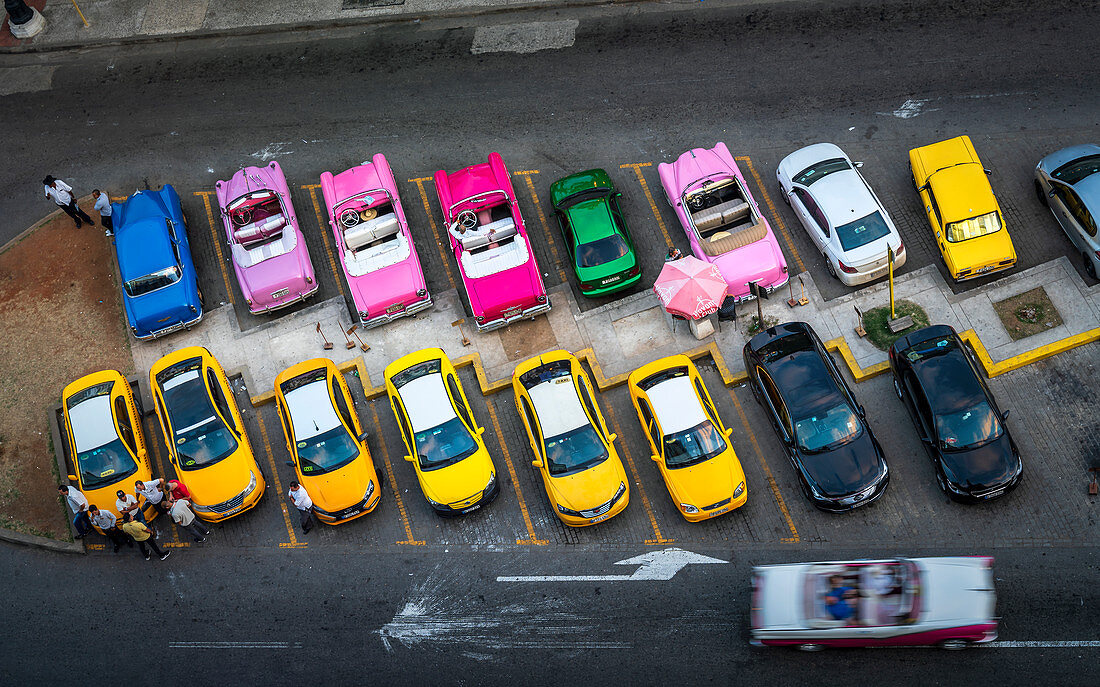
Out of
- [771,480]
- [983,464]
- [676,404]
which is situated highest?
[676,404]

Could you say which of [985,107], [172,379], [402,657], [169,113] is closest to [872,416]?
[985,107]

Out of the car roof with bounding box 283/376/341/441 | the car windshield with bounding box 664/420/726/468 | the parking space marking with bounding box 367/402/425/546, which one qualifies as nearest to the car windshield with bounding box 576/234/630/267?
the car windshield with bounding box 664/420/726/468

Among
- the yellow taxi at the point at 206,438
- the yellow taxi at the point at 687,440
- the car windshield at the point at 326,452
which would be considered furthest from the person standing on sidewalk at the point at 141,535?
the yellow taxi at the point at 687,440

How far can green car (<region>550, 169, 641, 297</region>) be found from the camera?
20109 mm

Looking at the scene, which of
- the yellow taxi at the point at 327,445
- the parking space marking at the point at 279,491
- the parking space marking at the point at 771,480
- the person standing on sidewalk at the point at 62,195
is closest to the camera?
the parking space marking at the point at 771,480

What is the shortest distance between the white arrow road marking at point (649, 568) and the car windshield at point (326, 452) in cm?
380

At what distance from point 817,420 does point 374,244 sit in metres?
10.2

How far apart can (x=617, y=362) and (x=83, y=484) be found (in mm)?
10930

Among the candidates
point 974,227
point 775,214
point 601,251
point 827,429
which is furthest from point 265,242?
point 974,227

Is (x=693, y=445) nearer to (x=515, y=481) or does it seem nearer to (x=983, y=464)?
(x=515, y=481)

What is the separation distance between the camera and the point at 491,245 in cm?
2053

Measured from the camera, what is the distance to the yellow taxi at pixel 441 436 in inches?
710

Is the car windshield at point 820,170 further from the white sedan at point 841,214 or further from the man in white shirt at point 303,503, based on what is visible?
the man in white shirt at point 303,503

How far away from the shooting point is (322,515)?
1819cm
